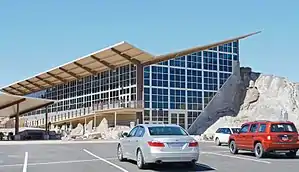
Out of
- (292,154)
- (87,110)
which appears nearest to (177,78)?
(87,110)

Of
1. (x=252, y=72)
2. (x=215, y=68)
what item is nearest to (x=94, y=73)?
(x=215, y=68)

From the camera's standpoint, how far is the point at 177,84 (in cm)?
5381

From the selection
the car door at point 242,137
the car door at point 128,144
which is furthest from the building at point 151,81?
the car door at point 128,144

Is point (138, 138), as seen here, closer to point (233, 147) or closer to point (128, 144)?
point (128, 144)

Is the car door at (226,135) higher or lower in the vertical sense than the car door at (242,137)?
lower

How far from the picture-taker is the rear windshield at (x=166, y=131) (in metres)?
14.3

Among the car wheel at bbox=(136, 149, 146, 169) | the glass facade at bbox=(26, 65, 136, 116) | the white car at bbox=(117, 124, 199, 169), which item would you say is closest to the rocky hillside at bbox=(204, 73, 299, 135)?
the glass facade at bbox=(26, 65, 136, 116)

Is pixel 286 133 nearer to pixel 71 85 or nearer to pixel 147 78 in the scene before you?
pixel 147 78

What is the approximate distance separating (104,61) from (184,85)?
10518mm

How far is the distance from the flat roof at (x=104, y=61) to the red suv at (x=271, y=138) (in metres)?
30.5

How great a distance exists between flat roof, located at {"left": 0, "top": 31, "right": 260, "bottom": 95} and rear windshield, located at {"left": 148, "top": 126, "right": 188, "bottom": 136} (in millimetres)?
34603

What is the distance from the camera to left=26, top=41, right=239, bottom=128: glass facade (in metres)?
53.1

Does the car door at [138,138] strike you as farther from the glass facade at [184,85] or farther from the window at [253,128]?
the glass facade at [184,85]

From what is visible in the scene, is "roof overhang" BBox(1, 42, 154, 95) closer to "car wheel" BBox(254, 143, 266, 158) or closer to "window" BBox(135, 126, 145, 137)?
"car wheel" BBox(254, 143, 266, 158)
